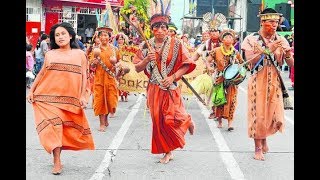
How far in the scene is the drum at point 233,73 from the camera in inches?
365

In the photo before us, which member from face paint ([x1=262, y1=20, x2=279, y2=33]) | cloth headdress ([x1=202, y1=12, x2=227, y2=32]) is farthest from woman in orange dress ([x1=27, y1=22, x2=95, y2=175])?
cloth headdress ([x1=202, y1=12, x2=227, y2=32])

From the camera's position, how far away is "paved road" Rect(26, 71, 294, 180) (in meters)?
6.48

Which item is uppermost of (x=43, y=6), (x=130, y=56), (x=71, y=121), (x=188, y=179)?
(x=43, y=6)

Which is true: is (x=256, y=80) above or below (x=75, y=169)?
above

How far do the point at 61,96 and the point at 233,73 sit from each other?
363 cm

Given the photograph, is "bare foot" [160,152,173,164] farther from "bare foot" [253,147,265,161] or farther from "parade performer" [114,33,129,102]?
"parade performer" [114,33,129,102]

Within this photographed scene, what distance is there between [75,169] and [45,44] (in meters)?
11.9

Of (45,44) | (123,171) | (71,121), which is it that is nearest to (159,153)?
(123,171)

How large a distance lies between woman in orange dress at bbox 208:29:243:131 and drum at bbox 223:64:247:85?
1.10 ft

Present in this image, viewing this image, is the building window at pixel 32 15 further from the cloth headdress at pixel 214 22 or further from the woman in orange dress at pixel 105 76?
the woman in orange dress at pixel 105 76

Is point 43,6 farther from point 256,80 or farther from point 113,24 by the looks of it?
point 256,80

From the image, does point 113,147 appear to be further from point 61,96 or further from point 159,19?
point 159,19

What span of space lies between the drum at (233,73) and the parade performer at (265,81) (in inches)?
67.7

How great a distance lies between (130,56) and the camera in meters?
9.88
